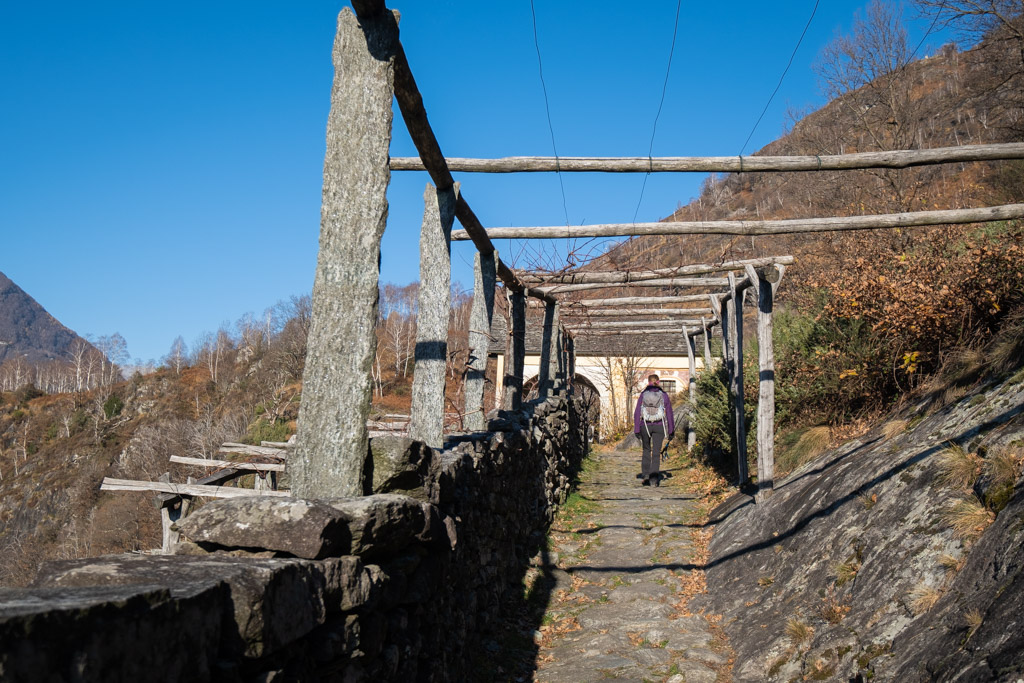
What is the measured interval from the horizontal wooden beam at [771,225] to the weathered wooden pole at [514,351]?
6.08ft

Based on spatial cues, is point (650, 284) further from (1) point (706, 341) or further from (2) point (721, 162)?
Result: (1) point (706, 341)

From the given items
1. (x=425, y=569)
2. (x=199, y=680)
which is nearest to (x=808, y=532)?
(x=425, y=569)

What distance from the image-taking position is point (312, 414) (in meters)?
3.26

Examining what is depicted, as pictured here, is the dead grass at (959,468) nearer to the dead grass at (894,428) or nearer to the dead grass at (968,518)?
the dead grass at (968,518)

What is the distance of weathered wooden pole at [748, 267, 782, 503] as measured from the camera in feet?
28.3

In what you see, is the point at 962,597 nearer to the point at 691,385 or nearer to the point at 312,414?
the point at 312,414

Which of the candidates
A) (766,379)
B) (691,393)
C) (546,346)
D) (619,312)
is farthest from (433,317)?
(691,393)

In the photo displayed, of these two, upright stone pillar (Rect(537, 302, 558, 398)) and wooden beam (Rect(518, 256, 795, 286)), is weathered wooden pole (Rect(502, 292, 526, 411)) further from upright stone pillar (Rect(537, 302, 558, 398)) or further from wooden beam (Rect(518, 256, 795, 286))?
upright stone pillar (Rect(537, 302, 558, 398))

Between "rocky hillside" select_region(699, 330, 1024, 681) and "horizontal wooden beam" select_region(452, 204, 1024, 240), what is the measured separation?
1375 millimetres

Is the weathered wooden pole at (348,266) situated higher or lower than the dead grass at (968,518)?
higher

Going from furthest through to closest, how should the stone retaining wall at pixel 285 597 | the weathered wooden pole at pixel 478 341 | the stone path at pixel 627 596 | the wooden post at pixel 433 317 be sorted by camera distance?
the weathered wooden pole at pixel 478 341 < the stone path at pixel 627 596 < the wooden post at pixel 433 317 < the stone retaining wall at pixel 285 597

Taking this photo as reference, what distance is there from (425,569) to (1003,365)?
5.88 meters

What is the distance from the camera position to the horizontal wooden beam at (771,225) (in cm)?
622

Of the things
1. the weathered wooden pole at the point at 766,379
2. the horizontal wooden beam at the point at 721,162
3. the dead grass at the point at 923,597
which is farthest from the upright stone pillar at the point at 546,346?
the dead grass at the point at 923,597
